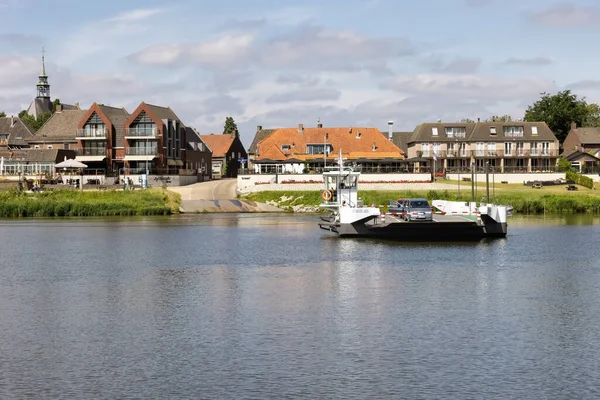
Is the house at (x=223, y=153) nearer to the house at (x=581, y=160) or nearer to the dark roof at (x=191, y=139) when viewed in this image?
the dark roof at (x=191, y=139)

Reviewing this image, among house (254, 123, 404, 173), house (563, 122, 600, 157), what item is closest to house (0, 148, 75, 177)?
house (254, 123, 404, 173)

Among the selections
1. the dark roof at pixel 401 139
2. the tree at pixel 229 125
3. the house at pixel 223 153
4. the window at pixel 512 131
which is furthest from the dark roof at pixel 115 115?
the window at pixel 512 131

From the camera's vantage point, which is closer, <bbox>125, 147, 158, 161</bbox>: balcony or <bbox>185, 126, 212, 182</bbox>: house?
<bbox>125, 147, 158, 161</bbox>: balcony

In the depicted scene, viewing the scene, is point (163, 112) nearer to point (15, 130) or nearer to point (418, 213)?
point (15, 130)

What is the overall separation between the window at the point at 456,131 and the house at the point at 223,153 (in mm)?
45524

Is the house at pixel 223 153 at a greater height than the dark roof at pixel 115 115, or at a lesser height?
lesser

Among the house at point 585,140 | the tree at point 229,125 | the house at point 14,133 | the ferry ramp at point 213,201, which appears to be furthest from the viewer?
the tree at point 229,125

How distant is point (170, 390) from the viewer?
2569 cm

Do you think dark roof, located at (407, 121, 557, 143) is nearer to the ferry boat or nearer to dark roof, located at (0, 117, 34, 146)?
dark roof, located at (0, 117, 34, 146)

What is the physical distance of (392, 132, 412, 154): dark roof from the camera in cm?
18650

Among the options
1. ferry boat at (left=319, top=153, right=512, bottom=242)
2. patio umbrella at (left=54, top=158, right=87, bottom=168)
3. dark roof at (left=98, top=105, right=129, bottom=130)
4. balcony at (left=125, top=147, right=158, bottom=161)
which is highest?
dark roof at (left=98, top=105, right=129, bottom=130)

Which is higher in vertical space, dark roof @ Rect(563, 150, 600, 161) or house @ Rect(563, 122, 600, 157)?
house @ Rect(563, 122, 600, 157)

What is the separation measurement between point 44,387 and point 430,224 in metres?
46.0

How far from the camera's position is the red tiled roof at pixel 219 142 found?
177000 millimetres
